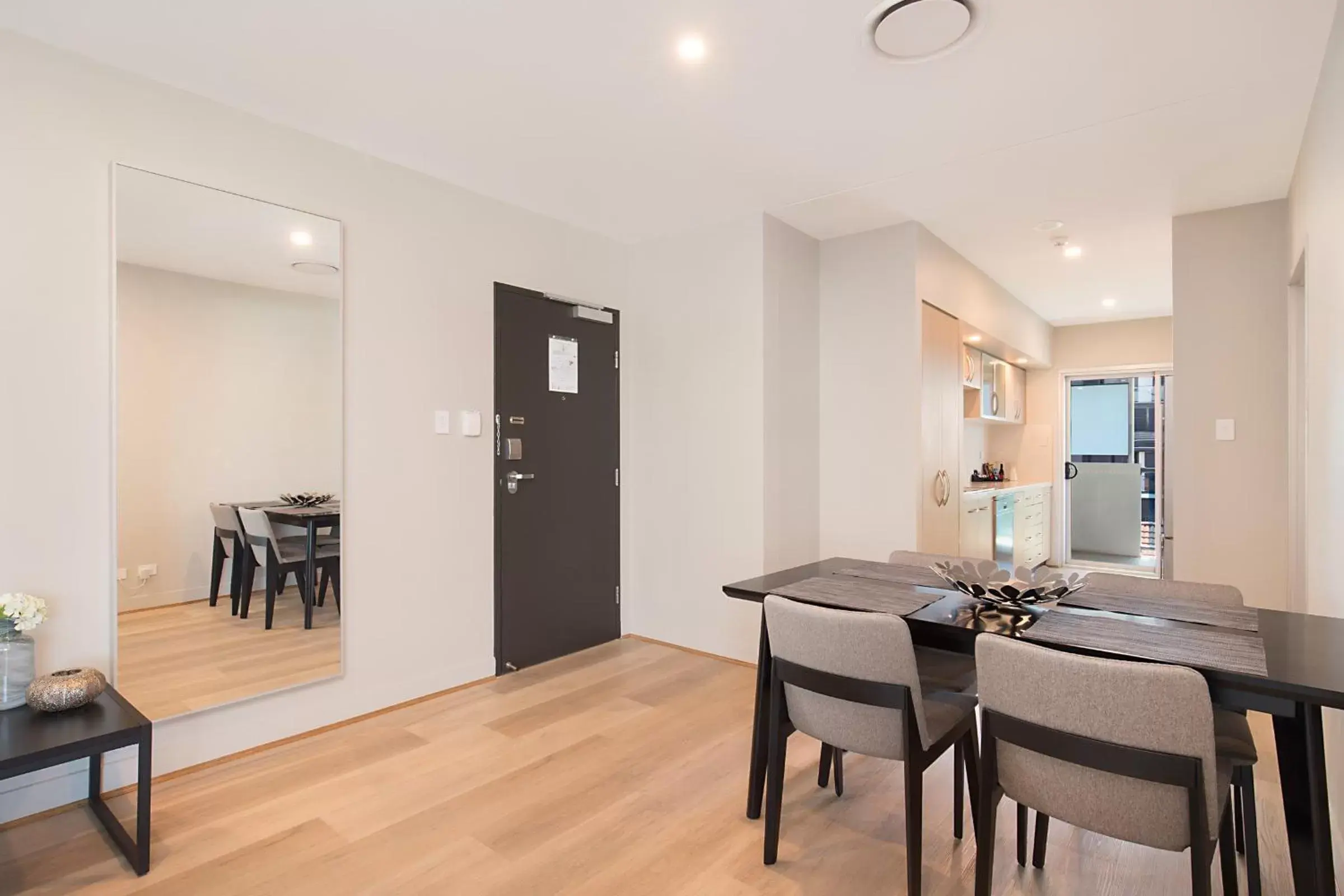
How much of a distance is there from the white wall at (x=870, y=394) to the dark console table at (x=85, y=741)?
3397mm

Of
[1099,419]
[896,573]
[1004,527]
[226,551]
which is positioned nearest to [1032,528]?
[1004,527]

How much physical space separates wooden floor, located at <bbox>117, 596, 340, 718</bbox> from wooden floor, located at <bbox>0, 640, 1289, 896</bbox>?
0.28 m

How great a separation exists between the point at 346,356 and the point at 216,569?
1.00 metres

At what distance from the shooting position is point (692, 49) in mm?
2311

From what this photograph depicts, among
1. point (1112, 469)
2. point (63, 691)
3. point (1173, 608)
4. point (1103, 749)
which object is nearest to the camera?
point (1103, 749)

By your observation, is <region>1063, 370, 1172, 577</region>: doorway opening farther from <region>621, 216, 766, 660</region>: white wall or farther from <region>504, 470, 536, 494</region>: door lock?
<region>504, 470, 536, 494</region>: door lock

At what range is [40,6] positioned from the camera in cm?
210

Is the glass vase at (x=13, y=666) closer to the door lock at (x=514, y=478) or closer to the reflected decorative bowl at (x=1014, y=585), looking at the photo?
the door lock at (x=514, y=478)

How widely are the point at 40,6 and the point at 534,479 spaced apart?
2605 millimetres

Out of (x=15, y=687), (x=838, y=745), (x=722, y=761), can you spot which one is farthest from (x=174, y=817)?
(x=838, y=745)

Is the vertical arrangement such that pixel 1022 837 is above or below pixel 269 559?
below

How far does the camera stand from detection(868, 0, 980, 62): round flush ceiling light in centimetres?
208

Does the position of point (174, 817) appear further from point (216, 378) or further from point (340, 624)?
point (216, 378)

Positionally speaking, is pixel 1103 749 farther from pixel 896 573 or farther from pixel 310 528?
pixel 310 528
